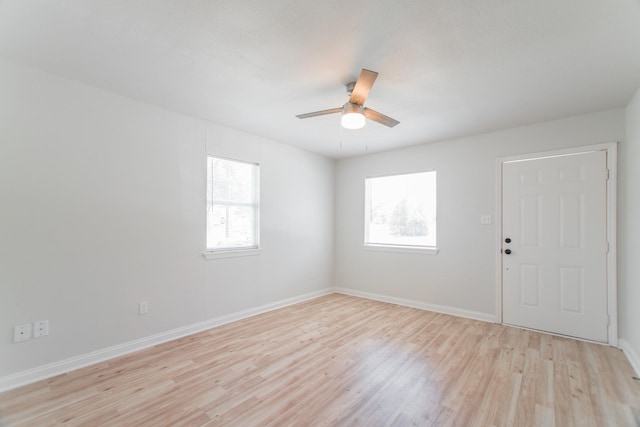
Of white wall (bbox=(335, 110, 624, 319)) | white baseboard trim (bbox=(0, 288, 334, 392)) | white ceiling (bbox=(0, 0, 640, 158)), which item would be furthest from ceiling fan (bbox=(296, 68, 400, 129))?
white baseboard trim (bbox=(0, 288, 334, 392))

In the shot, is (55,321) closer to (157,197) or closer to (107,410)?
(107,410)

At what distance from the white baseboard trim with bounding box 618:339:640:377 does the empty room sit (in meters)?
0.03

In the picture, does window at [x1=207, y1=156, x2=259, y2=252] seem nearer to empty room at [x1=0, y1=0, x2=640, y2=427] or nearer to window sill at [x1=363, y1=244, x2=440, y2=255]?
empty room at [x1=0, y1=0, x2=640, y2=427]

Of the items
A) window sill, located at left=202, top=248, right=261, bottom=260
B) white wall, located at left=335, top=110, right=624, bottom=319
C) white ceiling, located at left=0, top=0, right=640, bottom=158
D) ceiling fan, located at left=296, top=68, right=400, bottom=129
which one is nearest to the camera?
white ceiling, located at left=0, top=0, right=640, bottom=158

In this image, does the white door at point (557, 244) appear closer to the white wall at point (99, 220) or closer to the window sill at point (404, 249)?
the window sill at point (404, 249)

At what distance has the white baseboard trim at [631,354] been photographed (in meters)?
2.51

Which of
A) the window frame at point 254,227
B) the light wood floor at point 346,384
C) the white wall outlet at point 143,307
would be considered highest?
the window frame at point 254,227

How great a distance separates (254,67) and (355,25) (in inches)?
36.2

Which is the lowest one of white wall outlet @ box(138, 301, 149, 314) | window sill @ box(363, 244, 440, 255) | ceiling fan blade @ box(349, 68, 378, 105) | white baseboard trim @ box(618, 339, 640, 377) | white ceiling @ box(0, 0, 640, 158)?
white baseboard trim @ box(618, 339, 640, 377)

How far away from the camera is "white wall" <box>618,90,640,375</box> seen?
2.63 meters

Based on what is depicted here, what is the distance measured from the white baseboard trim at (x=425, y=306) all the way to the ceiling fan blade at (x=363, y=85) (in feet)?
10.7

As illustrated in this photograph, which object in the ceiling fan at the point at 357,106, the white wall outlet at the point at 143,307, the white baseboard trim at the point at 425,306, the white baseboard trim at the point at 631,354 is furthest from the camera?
the white baseboard trim at the point at 425,306

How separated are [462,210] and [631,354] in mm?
2150

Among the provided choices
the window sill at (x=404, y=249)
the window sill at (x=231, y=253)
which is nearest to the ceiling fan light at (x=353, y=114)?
the window sill at (x=231, y=253)
